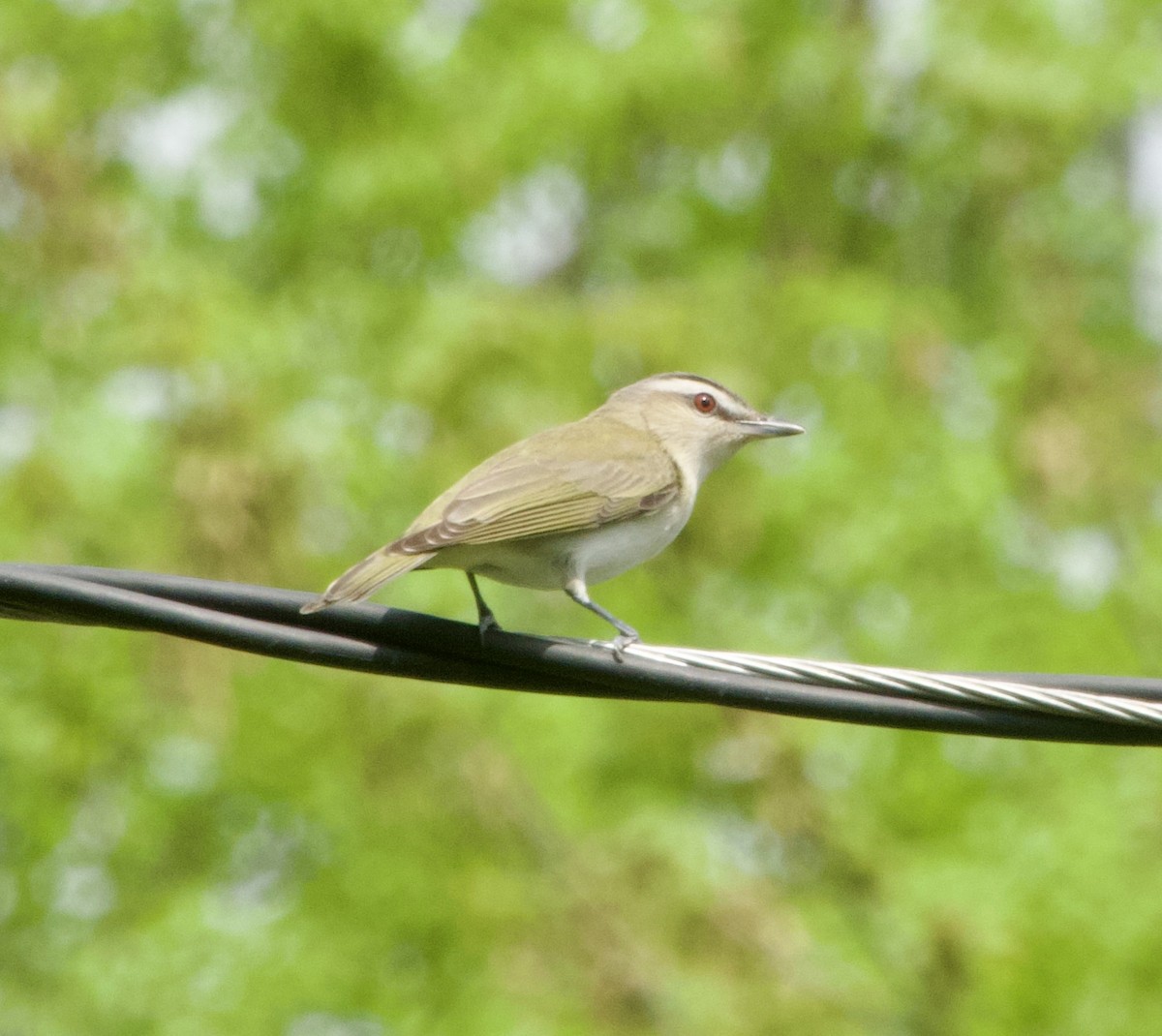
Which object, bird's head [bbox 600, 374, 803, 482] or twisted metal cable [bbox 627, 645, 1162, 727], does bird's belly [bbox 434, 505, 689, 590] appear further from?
twisted metal cable [bbox 627, 645, 1162, 727]

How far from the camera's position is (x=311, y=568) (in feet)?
27.1

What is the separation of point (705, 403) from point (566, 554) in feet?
5.86

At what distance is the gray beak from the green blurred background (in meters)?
2.20

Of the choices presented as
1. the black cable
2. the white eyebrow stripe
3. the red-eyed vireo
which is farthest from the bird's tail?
the white eyebrow stripe

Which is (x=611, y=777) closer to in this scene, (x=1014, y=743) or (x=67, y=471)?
(x=1014, y=743)

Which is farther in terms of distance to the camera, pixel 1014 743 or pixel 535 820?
pixel 1014 743

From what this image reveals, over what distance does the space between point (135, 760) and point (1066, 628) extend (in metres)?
5.72

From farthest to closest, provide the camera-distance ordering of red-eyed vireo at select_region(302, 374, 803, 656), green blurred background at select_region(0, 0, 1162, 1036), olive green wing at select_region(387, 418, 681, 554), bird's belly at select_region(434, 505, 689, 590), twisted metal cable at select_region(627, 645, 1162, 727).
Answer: green blurred background at select_region(0, 0, 1162, 1036) → bird's belly at select_region(434, 505, 689, 590) → olive green wing at select_region(387, 418, 681, 554) → red-eyed vireo at select_region(302, 374, 803, 656) → twisted metal cable at select_region(627, 645, 1162, 727)

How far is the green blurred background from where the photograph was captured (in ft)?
27.0

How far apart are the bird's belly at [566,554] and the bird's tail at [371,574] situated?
10.0 inches

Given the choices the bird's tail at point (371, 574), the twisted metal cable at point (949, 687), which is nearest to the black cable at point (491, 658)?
the twisted metal cable at point (949, 687)

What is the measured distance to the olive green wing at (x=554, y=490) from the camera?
179 inches

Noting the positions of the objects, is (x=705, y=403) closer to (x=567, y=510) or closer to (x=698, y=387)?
(x=698, y=387)

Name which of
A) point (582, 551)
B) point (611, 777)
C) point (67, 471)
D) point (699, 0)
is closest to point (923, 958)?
point (611, 777)
